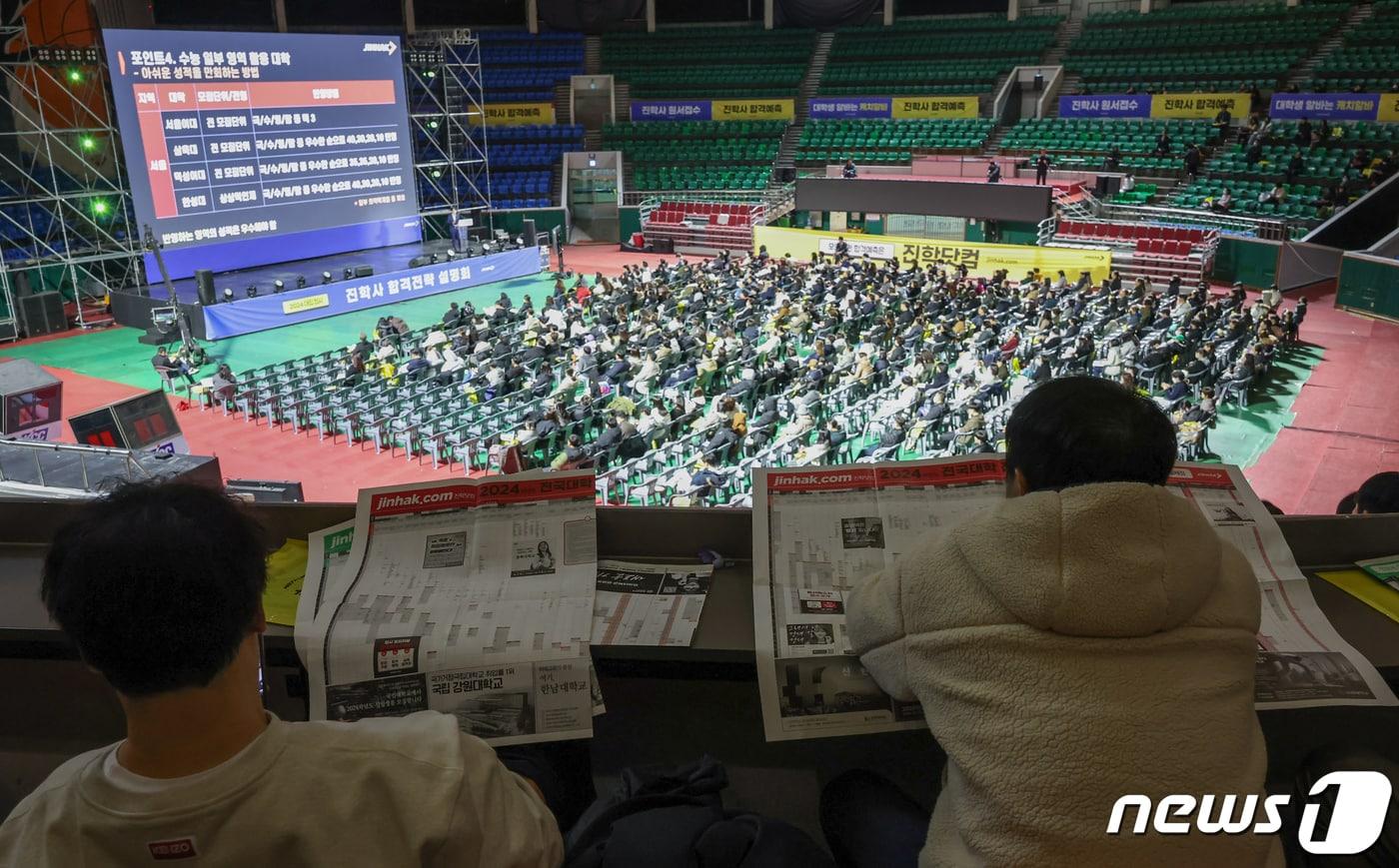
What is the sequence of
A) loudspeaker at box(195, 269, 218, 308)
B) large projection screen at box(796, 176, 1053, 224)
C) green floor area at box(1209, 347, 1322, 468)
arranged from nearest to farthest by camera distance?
green floor area at box(1209, 347, 1322, 468) → loudspeaker at box(195, 269, 218, 308) → large projection screen at box(796, 176, 1053, 224)

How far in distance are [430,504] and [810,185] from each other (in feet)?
70.7

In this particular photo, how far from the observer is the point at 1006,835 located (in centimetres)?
124

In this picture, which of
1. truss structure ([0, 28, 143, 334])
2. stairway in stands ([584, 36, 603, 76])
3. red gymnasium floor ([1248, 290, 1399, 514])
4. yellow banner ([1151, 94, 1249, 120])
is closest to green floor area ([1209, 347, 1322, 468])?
red gymnasium floor ([1248, 290, 1399, 514])

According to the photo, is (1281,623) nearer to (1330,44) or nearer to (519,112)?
(1330,44)

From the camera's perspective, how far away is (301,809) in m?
1.11

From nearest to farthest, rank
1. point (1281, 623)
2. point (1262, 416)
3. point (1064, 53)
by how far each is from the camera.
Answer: point (1281, 623) < point (1262, 416) < point (1064, 53)

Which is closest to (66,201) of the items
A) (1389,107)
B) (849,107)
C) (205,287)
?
(205,287)

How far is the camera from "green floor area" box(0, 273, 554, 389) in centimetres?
1452

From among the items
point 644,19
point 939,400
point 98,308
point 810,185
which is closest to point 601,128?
point 644,19

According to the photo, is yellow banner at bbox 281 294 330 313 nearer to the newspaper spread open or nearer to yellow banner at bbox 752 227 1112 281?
yellow banner at bbox 752 227 1112 281

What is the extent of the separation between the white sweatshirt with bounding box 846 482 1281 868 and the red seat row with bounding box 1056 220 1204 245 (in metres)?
19.1

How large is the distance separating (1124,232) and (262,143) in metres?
16.4

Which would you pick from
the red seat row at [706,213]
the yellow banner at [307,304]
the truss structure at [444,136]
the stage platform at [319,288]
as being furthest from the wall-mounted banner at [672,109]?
the yellow banner at [307,304]

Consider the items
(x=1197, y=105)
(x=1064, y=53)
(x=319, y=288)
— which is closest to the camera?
(x=319, y=288)
